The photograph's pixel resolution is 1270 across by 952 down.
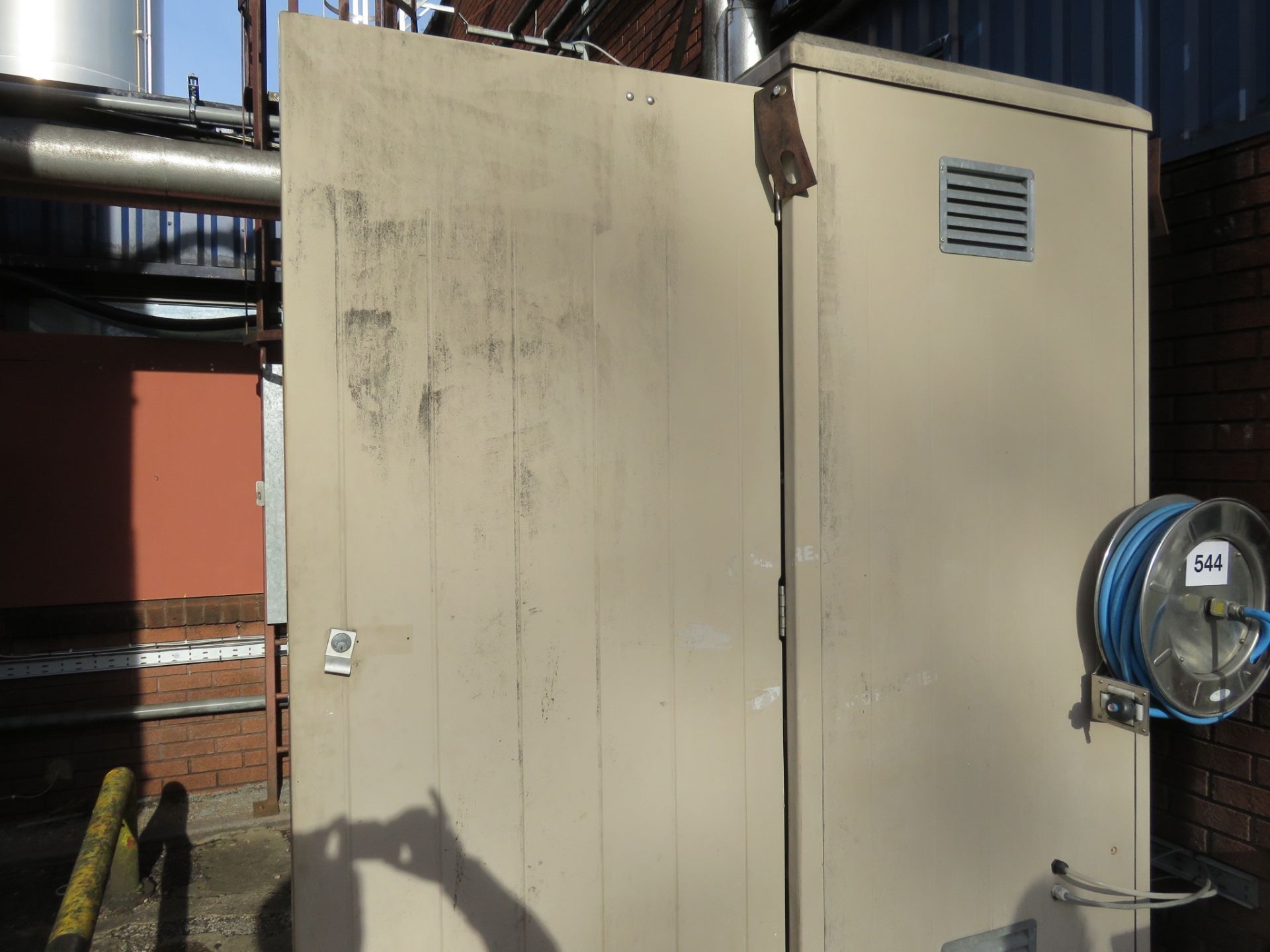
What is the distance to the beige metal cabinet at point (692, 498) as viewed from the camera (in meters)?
1.74

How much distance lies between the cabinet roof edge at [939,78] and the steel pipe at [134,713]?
16.7 ft

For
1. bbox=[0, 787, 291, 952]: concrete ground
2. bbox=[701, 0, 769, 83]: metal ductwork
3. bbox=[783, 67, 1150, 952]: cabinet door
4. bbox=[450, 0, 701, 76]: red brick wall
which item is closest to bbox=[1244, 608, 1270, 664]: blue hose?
bbox=[783, 67, 1150, 952]: cabinet door

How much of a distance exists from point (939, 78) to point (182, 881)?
4.99 m

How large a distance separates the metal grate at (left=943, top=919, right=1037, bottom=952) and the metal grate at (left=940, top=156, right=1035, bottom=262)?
5.58ft

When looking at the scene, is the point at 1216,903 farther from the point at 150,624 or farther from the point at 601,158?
the point at 150,624

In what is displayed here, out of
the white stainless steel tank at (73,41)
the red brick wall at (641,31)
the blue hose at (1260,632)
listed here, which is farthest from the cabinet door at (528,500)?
the white stainless steel tank at (73,41)

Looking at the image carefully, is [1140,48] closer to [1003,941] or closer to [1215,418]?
[1215,418]

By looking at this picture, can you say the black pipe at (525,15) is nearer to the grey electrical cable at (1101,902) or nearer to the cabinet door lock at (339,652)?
the cabinet door lock at (339,652)

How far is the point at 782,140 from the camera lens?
1968 mm

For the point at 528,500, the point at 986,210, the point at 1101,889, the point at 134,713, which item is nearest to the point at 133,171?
the point at 528,500

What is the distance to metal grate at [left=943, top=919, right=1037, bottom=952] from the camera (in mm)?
2160

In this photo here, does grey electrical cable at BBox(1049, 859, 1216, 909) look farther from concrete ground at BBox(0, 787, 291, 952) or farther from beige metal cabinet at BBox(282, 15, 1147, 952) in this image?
concrete ground at BBox(0, 787, 291, 952)

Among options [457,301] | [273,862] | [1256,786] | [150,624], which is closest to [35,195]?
[150,624]

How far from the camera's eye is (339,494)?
1722 mm
